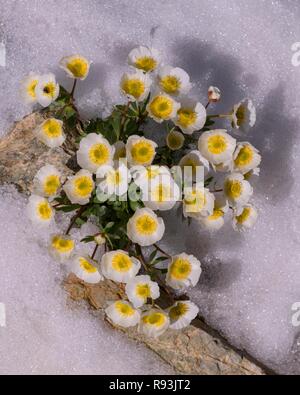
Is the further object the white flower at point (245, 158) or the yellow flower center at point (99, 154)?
the white flower at point (245, 158)

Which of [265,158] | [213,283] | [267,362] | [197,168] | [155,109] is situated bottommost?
[267,362]

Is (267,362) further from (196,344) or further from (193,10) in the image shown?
(193,10)

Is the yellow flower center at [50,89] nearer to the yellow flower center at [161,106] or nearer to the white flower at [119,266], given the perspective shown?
the yellow flower center at [161,106]

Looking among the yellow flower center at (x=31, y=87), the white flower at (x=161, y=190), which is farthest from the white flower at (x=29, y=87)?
the white flower at (x=161, y=190)

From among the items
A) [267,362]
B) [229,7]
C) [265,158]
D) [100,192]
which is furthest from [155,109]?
[267,362]

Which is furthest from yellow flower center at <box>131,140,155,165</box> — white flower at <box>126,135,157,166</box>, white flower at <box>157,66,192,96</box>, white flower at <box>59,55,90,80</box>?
white flower at <box>59,55,90,80</box>

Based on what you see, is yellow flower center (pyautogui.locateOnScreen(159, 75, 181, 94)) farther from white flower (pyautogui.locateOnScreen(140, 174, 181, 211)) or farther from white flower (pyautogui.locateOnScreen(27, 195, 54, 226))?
white flower (pyautogui.locateOnScreen(27, 195, 54, 226))
